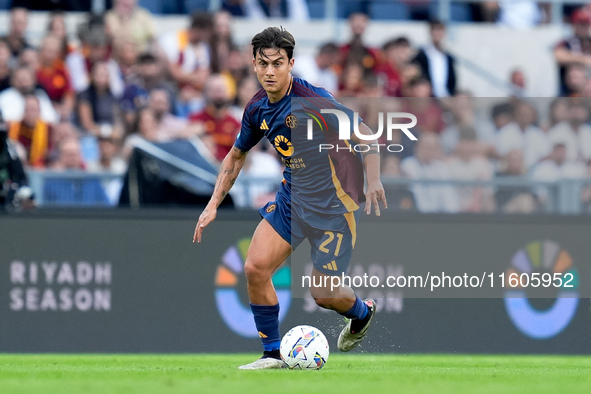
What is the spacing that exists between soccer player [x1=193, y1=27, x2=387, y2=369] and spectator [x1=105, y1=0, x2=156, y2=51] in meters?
6.44

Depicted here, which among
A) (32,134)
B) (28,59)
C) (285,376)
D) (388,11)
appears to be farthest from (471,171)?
(28,59)

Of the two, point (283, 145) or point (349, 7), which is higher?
point (349, 7)

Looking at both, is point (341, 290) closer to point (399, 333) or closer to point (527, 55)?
point (399, 333)

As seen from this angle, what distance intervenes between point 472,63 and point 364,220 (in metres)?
5.36

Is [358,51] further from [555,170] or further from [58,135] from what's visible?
[58,135]

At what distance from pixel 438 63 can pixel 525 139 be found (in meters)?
3.10

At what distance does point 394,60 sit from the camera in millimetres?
13672

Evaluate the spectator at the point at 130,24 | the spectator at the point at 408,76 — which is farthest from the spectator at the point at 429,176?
the spectator at the point at 130,24

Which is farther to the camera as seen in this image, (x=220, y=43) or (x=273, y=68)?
(x=220, y=43)

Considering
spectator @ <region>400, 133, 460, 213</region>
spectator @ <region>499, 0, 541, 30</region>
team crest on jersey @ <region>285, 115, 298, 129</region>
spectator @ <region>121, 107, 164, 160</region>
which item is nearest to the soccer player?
team crest on jersey @ <region>285, 115, 298, 129</region>

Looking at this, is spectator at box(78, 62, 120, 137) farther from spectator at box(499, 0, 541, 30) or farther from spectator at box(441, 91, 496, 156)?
spectator at box(499, 0, 541, 30)

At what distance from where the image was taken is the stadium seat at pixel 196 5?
577 inches

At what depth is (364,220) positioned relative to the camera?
1047cm

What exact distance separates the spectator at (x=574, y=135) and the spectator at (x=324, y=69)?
325 centimetres
